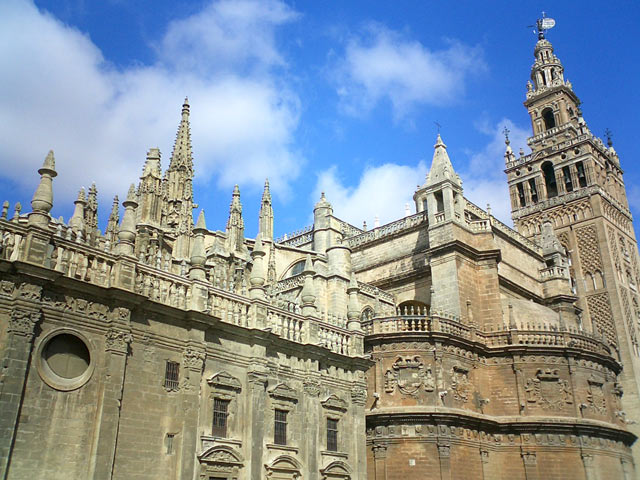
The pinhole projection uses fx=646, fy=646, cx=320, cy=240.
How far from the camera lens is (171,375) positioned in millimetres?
18422

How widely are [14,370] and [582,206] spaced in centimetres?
4758

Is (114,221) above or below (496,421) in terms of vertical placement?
above

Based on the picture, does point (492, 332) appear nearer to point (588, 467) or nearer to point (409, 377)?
point (409, 377)

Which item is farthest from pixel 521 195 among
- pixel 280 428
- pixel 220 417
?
pixel 220 417

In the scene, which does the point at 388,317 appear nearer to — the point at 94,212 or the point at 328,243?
the point at 328,243

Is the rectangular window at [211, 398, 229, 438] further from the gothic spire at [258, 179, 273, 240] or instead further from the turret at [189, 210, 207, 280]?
the gothic spire at [258, 179, 273, 240]

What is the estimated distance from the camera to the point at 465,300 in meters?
32.7

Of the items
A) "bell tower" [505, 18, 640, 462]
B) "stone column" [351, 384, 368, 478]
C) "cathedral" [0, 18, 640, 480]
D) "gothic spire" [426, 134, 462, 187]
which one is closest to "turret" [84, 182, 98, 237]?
"cathedral" [0, 18, 640, 480]

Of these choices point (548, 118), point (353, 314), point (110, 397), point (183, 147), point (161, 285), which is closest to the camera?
point (110, 397)

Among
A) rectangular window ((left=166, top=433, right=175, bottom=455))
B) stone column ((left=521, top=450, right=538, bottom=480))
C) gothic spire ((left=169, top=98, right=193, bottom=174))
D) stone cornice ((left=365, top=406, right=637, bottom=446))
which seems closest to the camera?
rectangular window ((left=166, top=433, right=175, bottom=455))

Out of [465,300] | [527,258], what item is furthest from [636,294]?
[465,300]

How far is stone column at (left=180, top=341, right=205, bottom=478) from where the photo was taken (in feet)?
58.6

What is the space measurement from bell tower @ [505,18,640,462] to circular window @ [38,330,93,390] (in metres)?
39.6

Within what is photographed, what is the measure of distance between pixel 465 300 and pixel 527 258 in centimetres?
1217
